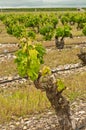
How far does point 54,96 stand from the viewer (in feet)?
37.4

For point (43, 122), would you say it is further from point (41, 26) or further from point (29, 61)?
point (41, 26)

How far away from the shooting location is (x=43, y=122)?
13.1m

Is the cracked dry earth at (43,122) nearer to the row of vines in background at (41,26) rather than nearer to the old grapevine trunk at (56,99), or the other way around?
the old grapevine trunk at (56,99)

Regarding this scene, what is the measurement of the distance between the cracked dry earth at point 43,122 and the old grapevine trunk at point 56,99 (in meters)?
0.45

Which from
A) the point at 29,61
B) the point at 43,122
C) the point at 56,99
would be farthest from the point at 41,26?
the point at 29,61

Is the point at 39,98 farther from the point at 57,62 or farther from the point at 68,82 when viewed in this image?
the point at 57,62

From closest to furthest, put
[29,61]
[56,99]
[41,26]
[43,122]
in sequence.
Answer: [29,61], [56,99], [43,122], [41,26]

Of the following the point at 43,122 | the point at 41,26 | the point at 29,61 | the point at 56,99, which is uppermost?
the point at 29,61

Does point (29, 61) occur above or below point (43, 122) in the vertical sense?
above

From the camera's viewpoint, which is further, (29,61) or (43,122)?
(43,122)

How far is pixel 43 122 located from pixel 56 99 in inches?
79.4

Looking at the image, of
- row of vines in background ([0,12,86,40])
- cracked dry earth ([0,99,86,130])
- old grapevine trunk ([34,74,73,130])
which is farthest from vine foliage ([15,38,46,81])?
row of vines in background ([0,12,86,40])

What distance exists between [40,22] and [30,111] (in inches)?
1986

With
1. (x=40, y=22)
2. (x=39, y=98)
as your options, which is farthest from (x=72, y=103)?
(x=40, y=22)
